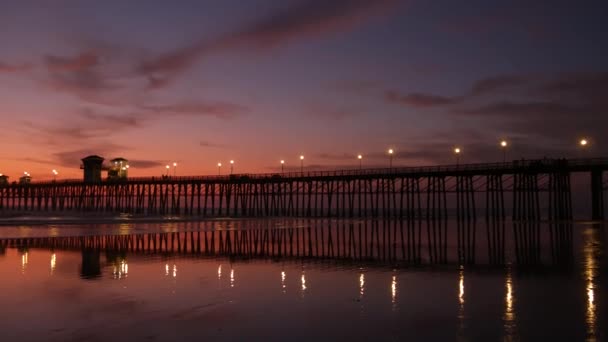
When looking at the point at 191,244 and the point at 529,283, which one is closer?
the point at 529,283

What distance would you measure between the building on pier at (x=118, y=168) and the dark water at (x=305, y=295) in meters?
61.2

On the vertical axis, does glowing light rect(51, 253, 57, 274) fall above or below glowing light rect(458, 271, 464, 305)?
above

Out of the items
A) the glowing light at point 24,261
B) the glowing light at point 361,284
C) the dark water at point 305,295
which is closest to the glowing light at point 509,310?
the dark water at point 305,295

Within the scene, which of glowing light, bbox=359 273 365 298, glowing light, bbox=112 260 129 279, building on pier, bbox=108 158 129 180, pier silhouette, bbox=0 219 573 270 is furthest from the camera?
building on pier, bbox=108 158 129 180

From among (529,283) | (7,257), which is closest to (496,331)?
(529,283)

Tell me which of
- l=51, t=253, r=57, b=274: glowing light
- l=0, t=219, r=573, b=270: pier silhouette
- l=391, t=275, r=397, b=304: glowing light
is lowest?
l=0, t=219, r=573, b=270: pier silhouette

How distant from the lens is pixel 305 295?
9.63 meters

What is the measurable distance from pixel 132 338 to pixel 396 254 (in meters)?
11.1

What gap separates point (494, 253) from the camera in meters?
16.5

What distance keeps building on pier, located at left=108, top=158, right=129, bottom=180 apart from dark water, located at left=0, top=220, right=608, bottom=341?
201 feet

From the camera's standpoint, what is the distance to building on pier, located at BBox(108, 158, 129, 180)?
250 ft

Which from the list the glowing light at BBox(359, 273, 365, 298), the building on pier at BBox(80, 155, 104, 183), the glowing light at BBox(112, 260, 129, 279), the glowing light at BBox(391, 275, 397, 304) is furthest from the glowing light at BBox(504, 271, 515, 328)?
the building on pier at BBox(80, 155, 104, 183)

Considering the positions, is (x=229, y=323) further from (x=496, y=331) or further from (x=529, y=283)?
(x=529, y=283)

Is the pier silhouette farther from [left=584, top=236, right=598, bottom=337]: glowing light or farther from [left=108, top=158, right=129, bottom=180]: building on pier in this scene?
[left=108, top=158, right=129, bottom=180]: building on pier
